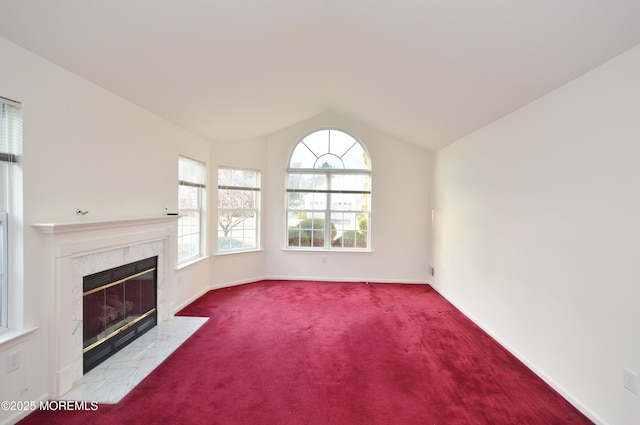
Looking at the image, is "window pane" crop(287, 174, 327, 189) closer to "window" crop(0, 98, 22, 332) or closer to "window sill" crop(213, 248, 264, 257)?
"window sill" crop(213, 248, 264, 257)

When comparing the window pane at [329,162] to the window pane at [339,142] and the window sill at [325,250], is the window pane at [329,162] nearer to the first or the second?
the window pane at [339,142]

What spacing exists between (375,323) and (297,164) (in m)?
3.30

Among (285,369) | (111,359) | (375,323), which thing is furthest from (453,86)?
(111,359)

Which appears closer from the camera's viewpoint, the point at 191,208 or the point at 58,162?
the point at 58,162

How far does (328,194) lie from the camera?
216 inches

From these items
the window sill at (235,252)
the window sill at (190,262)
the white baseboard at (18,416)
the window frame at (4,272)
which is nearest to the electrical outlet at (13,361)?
the window frame at (4,272)

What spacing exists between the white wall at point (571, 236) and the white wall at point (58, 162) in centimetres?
393

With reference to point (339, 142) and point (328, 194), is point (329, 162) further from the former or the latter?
point (328, 194)

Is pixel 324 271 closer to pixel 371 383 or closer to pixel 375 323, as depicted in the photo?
pixel 375 323

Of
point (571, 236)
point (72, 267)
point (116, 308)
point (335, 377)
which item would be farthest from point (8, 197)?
point (571, 236)

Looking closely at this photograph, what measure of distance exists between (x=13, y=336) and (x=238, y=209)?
3435 mm

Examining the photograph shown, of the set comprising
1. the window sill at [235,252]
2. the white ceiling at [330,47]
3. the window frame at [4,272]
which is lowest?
the window sill at [235,252]

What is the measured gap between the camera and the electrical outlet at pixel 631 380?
166cm

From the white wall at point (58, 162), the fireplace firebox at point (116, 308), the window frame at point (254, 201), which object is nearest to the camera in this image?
the white wall at point (58, 162)
